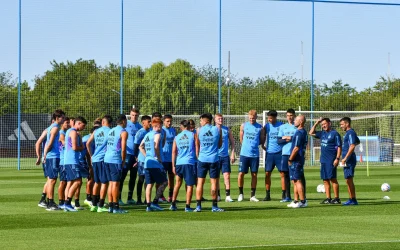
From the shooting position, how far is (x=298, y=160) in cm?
1948

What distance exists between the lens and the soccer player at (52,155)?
62.1 feet

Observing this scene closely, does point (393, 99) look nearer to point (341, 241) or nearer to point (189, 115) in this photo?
point (189, 115)

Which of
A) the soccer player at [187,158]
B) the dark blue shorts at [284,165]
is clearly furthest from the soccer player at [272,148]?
the soccer player at [187,158]

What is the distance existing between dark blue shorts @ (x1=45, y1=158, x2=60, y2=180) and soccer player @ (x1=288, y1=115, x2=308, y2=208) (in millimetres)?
4976

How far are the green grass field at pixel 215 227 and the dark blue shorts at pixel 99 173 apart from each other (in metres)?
0.71

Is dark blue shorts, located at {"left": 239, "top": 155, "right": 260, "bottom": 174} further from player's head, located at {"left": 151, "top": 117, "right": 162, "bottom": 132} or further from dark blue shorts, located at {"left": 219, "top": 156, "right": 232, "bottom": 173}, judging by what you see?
player's head, located at {"left": 151, "top": 117, "right": 162, "bottom": 132}

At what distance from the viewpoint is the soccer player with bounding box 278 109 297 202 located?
69.0 ft

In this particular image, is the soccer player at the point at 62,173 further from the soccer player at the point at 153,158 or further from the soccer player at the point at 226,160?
the soccer player at the point at 226,160

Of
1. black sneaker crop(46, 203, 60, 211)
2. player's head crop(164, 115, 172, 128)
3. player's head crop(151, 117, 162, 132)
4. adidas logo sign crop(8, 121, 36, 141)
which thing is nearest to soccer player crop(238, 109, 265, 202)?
player's head crop(164, 115, 172, 128)


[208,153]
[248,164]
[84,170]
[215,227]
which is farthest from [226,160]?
[215,227]

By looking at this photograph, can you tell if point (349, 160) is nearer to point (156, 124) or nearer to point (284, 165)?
point (284, 165)

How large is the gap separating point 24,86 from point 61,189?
25.2 meters

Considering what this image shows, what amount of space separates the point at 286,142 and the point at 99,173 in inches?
193

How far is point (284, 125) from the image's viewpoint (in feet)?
70.2
